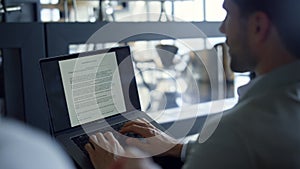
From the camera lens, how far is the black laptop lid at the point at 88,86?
41.6 inches

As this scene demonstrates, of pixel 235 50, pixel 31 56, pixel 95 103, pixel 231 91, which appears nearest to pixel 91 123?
pixel 95 103

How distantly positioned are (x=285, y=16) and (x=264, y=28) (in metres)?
0.04

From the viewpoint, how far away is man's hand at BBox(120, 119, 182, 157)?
1.08 meters

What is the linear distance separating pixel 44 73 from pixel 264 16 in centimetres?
61

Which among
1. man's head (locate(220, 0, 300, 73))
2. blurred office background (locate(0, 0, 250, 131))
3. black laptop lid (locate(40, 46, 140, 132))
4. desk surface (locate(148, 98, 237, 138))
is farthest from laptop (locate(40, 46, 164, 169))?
man's head (locate(220, 0, 300, 73))

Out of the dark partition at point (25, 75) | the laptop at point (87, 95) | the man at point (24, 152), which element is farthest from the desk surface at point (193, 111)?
the man at point (24, 152)

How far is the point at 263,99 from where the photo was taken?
0.71m

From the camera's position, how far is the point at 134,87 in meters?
1.24

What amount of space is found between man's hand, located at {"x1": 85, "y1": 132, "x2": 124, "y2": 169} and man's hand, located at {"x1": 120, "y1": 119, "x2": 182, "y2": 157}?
63mm

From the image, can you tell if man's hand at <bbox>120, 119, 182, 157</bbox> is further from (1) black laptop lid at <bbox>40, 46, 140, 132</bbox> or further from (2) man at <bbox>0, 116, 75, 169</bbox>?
(2) man at <bbox>0, 116, 75, 169</bbox>

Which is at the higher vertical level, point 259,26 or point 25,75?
point 259,26

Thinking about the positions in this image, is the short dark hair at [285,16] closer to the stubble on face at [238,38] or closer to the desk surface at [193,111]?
the stubble on face at [238,38]

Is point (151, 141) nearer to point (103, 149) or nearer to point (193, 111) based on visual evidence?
point (103, 149)

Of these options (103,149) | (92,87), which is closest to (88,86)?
(92,87)
